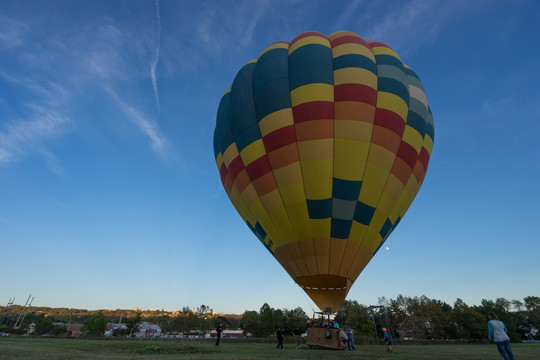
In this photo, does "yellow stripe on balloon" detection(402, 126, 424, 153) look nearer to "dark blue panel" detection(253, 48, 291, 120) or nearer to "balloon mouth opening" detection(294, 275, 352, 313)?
"dark blue panel" detection(253, 48, 291, 120)

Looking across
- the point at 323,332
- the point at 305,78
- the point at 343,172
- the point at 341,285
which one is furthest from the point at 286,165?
the point at 323,332

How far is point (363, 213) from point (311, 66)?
6.31 metres

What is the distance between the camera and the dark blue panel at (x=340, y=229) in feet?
37.0

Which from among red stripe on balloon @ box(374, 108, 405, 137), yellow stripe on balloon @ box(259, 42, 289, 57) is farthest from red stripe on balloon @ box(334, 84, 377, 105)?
yellow stripe on balloon @ box(259, 42, 289, 57)

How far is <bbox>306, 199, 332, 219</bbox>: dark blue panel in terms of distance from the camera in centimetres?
1134

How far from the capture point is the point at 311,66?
12.6 meters

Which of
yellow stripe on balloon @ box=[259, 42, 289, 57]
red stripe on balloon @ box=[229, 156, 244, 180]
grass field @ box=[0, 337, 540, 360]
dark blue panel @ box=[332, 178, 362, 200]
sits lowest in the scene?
grass field @ box=[0, 337, 540, 360]

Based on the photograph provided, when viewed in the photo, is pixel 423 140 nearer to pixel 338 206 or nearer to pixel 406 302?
pixel 338 206

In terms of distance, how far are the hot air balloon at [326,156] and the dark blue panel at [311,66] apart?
45 millimetres

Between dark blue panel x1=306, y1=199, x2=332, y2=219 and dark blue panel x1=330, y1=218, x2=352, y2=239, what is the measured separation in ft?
1.18

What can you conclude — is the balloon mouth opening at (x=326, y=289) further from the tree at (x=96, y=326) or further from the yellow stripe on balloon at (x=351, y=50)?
the tree at (x=96, y=326)

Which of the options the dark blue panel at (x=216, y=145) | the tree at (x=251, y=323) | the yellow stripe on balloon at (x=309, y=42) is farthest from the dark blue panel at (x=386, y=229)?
the tree at (x=251, y=323)

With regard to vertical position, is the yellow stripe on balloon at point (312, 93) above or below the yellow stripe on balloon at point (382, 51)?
below

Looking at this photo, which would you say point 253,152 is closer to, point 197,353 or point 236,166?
point 236,166
